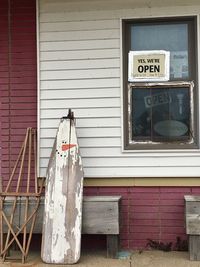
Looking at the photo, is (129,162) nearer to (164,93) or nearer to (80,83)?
(164,93)

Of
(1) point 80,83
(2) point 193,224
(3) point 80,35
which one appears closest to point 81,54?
(3) point 80,35

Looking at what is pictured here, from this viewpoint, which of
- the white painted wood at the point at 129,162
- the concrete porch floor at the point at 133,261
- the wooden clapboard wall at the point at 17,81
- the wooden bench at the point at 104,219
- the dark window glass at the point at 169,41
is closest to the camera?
the concrete porch floor at the point at 133,261

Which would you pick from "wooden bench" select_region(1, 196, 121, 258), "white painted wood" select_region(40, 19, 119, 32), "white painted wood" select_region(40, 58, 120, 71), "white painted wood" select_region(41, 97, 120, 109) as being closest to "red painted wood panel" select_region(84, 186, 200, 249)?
"wooden bench" select_region(1, 196, 121, 258)

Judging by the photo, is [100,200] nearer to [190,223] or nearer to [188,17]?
[190,223]

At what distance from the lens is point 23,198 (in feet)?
18.6

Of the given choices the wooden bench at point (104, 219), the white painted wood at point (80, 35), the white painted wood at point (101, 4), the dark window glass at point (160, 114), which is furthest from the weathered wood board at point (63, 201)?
the white painted wood at point (101, 4)

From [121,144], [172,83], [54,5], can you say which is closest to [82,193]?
[121,144]

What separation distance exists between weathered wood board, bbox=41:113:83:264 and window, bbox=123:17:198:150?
2.37ft

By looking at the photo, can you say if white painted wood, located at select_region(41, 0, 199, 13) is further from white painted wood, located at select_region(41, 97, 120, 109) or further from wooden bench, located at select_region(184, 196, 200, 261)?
wooden bench, located at select_region(184, 196, 200, 261)

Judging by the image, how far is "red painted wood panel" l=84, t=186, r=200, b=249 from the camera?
18.7ft

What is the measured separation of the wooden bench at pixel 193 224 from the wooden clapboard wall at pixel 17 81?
2.19m

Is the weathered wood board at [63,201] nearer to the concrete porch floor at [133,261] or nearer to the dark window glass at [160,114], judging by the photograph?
the concrete porch floor at [133,261]

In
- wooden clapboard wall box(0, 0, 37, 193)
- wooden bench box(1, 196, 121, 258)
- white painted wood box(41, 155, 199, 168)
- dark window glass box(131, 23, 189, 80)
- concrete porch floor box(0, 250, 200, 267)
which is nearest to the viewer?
concrete porch floor box(0, 250, 200, 267)

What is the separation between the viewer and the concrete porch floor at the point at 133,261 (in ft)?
17.0
